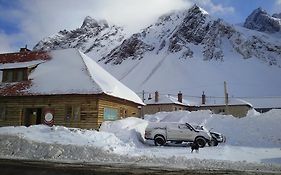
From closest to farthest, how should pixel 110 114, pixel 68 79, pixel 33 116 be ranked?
pixel 68 79 < pixel 110 114 < pixel 33 116

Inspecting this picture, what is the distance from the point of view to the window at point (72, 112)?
2750 cm

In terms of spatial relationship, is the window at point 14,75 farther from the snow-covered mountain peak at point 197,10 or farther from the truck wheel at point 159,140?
the snow-covered mountain peak at point 197,10

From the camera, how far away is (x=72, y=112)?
27.6 meters

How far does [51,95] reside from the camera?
27.8 m

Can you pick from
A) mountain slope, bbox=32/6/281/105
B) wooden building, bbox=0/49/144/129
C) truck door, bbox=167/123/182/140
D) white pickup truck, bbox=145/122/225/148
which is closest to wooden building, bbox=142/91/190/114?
mountain slope, bbox=32/6/281/105

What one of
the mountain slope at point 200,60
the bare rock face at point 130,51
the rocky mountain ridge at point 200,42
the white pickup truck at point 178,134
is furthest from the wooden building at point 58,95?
the bare rock face at point 130,51

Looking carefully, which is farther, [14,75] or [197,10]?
[197,10]

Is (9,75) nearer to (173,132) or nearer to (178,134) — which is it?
A: (173,132)

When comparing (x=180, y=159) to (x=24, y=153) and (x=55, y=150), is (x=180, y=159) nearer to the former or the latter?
(x=55, y=150)

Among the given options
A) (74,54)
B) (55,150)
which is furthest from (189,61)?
(55,150)

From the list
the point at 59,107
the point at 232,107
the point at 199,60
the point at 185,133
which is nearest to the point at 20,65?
the point at 59,107

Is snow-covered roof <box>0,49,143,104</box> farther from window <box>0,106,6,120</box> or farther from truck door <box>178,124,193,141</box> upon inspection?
truck door <box>178,124,193,141</box>

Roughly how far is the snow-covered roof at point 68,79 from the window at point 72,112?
138 centimetres

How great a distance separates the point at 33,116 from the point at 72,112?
382cm
